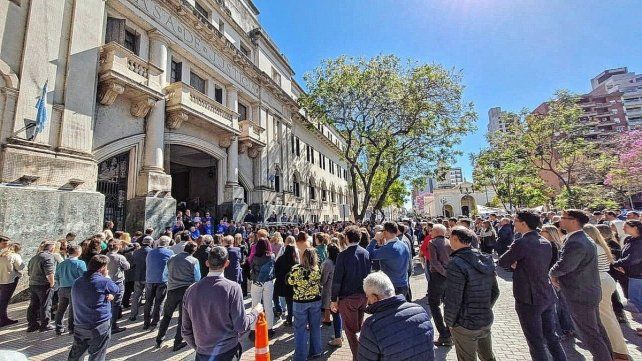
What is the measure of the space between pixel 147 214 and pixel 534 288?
11.7 m

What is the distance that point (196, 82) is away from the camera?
15.6 m

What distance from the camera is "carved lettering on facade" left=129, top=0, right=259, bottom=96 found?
Answer: 12577 millimetres

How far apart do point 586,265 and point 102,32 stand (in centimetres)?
1477

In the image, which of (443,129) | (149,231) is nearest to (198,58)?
(149,231)

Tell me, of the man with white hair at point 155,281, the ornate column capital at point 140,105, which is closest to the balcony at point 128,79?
the ornate column capital at point 140,105

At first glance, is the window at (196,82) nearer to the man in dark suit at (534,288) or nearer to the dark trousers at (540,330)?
the man in dark suit at (534,288)

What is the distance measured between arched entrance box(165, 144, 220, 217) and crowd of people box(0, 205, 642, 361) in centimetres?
978

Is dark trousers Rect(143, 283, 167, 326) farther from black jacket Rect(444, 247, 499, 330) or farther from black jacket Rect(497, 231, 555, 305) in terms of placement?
black jacket Rect(497, 231, 555, 305)

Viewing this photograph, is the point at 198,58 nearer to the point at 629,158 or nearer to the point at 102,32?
the point at 102,32

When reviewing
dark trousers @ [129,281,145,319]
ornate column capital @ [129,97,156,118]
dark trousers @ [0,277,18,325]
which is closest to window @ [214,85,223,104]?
ornate column capital @ [129,97,156,118]

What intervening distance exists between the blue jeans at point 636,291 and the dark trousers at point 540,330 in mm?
2838

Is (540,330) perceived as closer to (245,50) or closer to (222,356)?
(222,356)

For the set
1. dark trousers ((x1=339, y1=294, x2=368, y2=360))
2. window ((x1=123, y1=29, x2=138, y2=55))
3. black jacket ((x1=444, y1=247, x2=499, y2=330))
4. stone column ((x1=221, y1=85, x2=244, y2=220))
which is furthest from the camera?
stone column ((x1=221, y1=85, x2=244, y2=220))

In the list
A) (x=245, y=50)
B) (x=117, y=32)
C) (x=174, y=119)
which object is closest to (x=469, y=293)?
(x=174, y=119)
